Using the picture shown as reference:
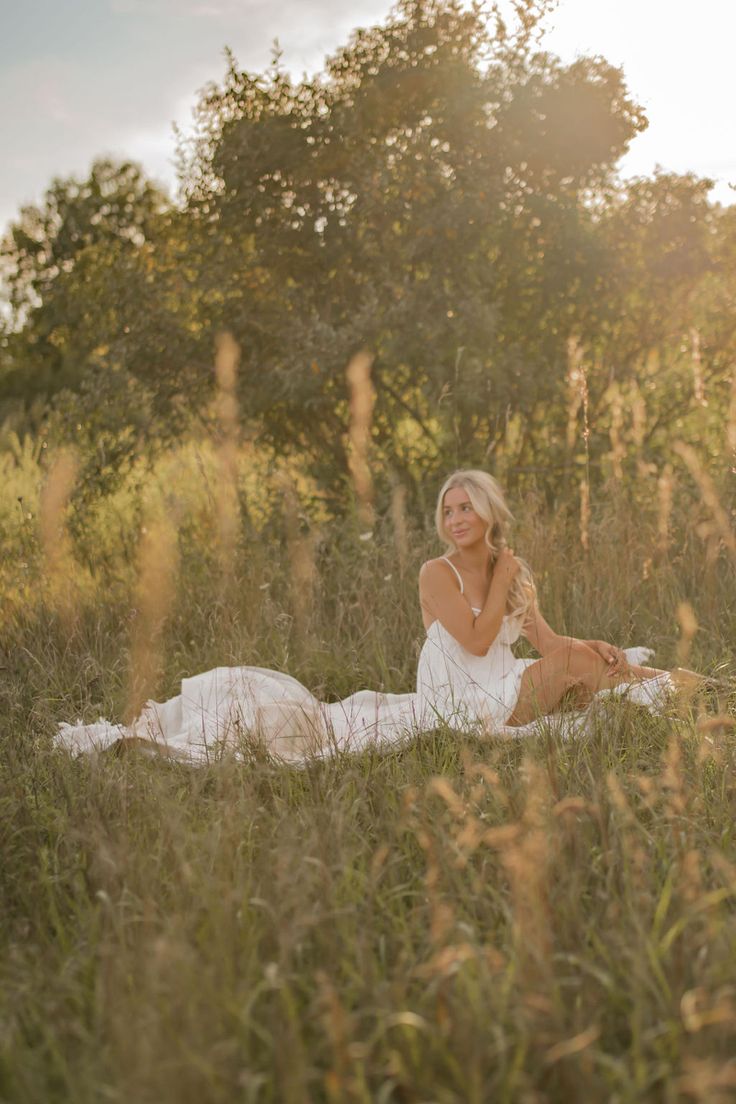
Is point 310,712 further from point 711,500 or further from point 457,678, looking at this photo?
point 711,500

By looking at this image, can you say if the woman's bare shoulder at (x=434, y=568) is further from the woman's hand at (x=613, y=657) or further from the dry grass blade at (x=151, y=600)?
the dry grass blade at (x=151, y=600)

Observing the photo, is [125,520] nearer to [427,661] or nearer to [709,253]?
[427,661]

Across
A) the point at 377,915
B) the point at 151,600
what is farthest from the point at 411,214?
the point at 377,915

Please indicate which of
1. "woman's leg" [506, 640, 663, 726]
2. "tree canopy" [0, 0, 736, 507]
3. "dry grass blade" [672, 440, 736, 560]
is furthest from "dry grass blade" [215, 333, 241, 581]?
"dry grass blade" [672, 440, 736, 560]

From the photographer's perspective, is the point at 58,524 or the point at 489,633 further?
the point at 58,524

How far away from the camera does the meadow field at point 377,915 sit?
1600 mm

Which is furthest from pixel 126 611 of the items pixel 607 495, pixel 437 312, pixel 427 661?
pixel 607 495

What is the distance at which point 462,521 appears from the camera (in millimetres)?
4449

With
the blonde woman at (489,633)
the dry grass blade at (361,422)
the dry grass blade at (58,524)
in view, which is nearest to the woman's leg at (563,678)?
the blonde woman at (489,633)

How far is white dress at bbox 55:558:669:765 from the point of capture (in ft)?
11.0

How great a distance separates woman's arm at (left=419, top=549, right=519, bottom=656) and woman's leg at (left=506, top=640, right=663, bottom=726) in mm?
303

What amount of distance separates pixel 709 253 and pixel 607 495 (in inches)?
74.1

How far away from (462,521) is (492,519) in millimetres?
140

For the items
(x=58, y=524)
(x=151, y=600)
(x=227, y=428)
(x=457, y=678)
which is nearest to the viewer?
(x=457, y=678)
